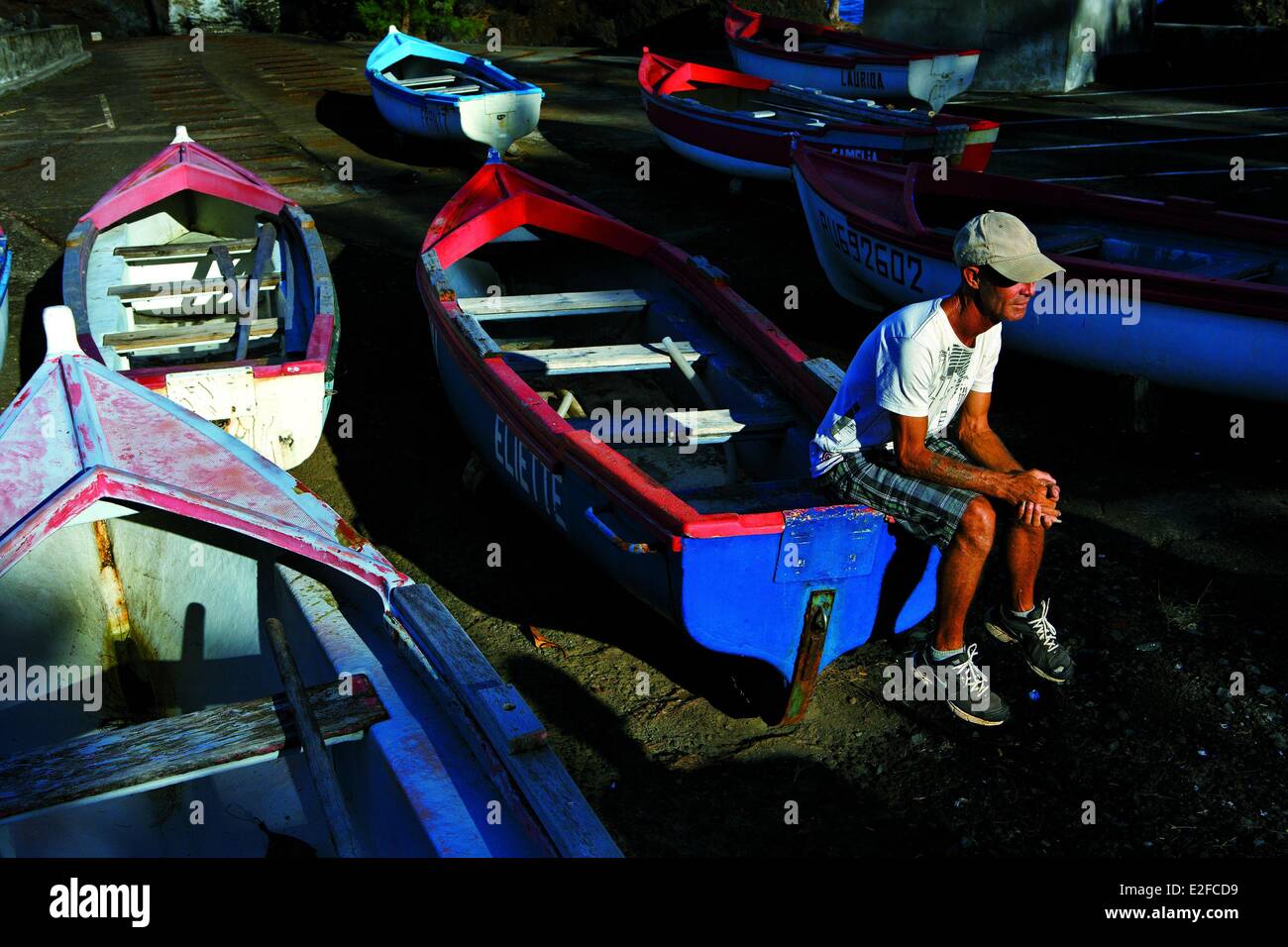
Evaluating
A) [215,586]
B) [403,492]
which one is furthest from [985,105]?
[215,586]

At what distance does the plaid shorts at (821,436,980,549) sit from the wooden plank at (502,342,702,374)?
196 cm

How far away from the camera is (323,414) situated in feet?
20.4

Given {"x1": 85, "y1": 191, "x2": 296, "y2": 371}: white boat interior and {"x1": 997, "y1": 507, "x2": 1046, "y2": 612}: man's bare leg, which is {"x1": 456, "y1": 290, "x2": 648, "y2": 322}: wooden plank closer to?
{"x1": 85, "y1": 191, "x2": 296, "y2": 371}: white boat interior

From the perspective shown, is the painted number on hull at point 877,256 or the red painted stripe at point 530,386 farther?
the painted number on hull at point 877,256

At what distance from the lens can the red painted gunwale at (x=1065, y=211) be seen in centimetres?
645

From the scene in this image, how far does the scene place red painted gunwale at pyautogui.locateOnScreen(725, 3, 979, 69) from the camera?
14391 millimetres

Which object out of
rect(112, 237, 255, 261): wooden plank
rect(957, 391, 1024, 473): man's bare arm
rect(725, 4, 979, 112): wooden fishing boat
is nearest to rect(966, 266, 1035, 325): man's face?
rect(957, 391, 1024, 473): man's bare arm

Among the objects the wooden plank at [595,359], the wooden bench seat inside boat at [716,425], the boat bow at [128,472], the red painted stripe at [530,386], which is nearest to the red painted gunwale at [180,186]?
the red painted stripe at [530,386]

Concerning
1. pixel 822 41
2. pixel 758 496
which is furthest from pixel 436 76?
pixel 758 496

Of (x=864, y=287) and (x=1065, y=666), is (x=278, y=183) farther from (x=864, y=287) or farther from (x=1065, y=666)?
(x=1065, y=666)

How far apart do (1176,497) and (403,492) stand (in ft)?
14.7

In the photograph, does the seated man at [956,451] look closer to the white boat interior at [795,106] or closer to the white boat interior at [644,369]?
the white boat interior at [644,369]

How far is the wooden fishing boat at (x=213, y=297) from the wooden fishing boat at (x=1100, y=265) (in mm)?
3993

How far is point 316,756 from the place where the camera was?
3312 mm
